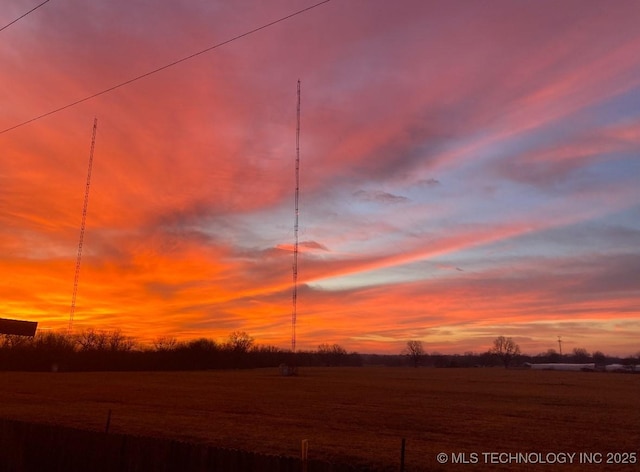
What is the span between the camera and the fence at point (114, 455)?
34.6ft

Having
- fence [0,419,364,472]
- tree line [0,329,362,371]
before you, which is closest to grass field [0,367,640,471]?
fence [0,419,364,472]

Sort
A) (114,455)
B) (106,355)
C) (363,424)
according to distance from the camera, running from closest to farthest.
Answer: (114,455), (363,424), (106,355)

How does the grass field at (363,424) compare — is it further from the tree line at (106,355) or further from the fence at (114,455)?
the tree line at (106,355)

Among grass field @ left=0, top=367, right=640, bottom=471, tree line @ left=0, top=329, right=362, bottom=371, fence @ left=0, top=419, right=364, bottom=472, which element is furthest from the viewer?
tree line @ left=0, top=329, right=362, bottom=371

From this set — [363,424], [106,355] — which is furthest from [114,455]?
[106,355]

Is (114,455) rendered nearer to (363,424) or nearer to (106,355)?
(363,424)

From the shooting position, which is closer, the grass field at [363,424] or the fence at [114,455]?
the fence at [114,455]

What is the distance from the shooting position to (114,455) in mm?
12508

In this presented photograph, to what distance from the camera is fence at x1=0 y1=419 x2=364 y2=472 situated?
10539 mm

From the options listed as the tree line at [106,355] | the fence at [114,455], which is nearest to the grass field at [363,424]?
the fence at [114,455]

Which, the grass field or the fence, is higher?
the fence

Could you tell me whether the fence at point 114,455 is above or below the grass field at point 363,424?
above

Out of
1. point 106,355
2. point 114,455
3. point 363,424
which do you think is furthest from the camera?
point 106,355

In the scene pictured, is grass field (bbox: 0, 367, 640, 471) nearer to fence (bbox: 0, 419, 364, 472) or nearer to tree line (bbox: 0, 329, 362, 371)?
fence (bbox: 0, 419, 364, 472)
